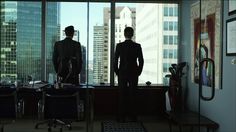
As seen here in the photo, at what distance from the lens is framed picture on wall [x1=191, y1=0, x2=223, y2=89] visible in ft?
12.4

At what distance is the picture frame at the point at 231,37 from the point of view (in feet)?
11.3

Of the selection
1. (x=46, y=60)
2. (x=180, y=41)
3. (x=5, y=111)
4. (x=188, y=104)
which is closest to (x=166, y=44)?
(x=180, y=41)

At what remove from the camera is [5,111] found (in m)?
3.66

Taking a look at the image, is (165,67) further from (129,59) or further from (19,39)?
(19,39)

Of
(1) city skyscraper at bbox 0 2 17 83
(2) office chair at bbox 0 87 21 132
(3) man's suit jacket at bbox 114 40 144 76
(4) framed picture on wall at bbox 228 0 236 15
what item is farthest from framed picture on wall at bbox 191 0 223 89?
(1) city skyscraper at bbox 0 2 17 83

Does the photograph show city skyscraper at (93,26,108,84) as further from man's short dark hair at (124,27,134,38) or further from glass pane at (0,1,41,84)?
glass pane at (0,1,41,84)

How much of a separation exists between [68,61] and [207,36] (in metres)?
1.58

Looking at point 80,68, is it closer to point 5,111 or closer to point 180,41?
point 5,111

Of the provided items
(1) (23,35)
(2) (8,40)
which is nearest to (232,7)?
(1) (23,35)

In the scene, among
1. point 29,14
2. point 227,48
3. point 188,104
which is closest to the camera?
point 227,48

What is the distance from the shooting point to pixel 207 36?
13.3ft

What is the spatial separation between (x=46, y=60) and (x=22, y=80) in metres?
0.58

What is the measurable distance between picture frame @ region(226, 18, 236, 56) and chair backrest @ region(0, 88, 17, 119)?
85.9 inches

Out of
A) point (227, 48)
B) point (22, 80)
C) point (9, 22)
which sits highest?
point (9, 22)
